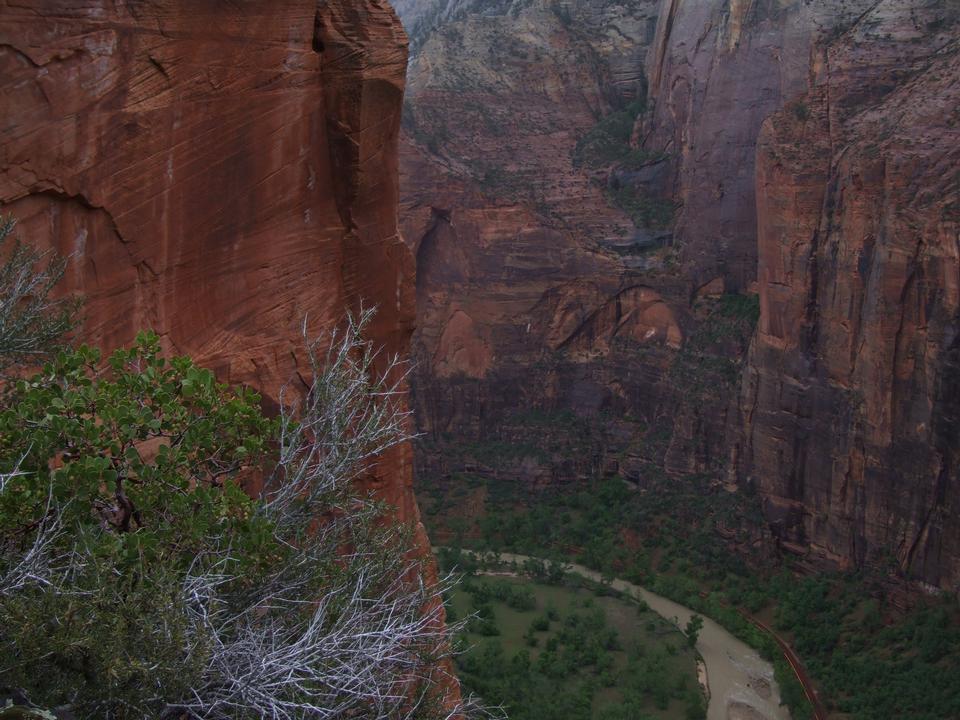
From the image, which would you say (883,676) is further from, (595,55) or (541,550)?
(595,55)

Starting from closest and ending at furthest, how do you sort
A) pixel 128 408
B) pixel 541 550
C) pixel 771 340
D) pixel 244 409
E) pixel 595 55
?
pixel 128 408 → pixel 244 409 → pixel 771 340 → pixel 541 550 → pixel 595 55

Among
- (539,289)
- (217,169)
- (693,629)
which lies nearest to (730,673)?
(693,629)

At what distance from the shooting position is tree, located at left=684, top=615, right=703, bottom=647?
122 ft

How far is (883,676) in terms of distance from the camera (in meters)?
32.9

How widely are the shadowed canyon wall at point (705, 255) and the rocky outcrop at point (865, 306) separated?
0.10 metres

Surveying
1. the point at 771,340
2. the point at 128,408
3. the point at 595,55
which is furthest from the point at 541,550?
the point at 128,408

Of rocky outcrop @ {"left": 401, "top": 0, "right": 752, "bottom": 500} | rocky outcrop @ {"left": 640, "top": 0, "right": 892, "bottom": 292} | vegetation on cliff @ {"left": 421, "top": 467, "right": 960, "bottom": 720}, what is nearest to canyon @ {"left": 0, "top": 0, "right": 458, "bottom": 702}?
vegetation on cliff @ {"left": 421, "top": 467, "right": 960, "bottom": 720}

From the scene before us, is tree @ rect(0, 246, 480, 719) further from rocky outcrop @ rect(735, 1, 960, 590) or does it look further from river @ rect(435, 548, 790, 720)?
rocky outcrop @ rect(735, 1, 960, 590)

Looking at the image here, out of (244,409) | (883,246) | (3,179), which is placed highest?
(3,179)

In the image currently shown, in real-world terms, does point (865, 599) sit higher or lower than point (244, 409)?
lower

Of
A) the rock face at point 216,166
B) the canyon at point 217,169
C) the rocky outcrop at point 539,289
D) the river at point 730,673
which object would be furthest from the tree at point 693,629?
the rock face at point 216,166

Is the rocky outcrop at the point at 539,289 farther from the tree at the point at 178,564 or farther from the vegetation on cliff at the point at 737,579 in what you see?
the tree at the point at 178,564

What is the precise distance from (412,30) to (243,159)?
269ft

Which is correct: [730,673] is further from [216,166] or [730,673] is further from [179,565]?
[179,565]
